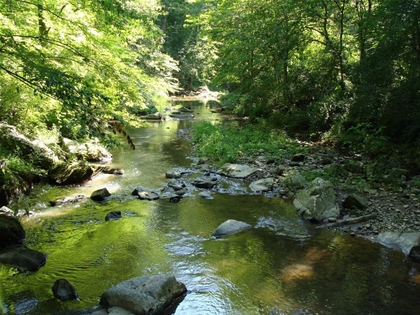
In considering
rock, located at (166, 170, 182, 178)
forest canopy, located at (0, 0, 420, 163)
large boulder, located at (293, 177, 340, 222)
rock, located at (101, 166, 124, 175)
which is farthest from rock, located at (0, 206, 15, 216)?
large boulder, located at (293, 177, 340, 222)

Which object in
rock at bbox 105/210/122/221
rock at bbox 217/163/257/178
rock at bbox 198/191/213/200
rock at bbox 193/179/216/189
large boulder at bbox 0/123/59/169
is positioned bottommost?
rock at bbox 105/210/122/221

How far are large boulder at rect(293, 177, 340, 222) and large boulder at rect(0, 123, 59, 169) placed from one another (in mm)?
7207

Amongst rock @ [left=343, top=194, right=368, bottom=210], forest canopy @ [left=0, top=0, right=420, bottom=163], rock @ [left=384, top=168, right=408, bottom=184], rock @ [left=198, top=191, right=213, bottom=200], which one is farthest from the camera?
rock @ [left=198, top=191, right=213, bottom=200]

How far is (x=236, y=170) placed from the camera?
11.5 meters

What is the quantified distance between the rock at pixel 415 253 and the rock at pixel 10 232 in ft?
23.1

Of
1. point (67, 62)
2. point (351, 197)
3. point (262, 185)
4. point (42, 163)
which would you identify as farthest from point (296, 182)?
point (42, 163)

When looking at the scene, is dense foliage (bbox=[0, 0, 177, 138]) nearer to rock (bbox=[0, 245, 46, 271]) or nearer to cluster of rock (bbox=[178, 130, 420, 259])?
rock (bbox=[0, 245, 46, 271])

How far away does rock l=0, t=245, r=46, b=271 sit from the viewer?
18.7ft

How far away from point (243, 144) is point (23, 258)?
10.0 metres

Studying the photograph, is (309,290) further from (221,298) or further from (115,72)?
(115,72)

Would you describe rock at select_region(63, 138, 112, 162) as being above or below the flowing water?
above

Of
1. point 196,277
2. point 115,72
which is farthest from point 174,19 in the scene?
point 196,277

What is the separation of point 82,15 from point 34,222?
466cm

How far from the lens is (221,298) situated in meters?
4.98
